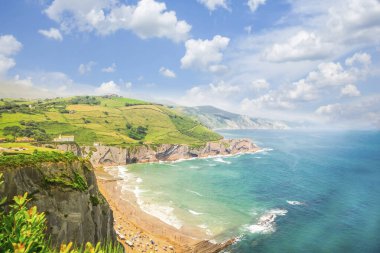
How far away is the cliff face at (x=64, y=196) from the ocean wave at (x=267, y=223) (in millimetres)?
38117

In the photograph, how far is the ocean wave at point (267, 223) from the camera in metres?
73.6

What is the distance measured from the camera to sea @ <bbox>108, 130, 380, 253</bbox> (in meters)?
69.3

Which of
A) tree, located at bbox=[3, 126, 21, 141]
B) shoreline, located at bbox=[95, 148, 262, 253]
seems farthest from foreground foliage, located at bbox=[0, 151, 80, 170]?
tree, located at bbox=[3, 126, 21, 141]

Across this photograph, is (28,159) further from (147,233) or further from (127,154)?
(127,154)

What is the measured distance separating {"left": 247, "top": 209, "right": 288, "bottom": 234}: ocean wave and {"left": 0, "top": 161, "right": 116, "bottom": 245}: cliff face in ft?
125

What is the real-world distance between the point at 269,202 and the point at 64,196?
7169cm

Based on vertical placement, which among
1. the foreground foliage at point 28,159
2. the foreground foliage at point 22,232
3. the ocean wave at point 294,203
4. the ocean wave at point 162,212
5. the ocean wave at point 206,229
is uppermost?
the foreground foliage at point 22,232

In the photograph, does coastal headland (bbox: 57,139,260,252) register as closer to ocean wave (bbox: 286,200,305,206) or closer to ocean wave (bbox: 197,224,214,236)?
ocean wave (bbox: 197,224,214,236)

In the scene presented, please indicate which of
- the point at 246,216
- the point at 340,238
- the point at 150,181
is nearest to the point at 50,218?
the point at 246,216

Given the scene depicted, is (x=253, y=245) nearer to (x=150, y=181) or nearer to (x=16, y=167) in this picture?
(x=16, y=167)

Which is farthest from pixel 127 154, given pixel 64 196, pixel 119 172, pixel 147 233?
pixel 64 196

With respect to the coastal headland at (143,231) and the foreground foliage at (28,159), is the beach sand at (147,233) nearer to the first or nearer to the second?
the coastal headland at (143,231)

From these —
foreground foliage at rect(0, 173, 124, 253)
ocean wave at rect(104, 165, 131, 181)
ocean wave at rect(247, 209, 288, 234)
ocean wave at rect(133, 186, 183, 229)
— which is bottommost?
ocean wave at rect(133, 186, 183, 229)

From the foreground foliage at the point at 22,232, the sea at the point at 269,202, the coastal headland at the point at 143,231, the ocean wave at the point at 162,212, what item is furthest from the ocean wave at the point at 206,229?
the foreground foliage at the point at 22,232
